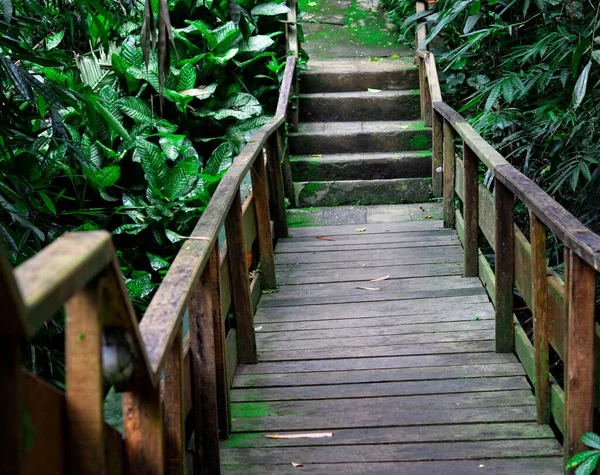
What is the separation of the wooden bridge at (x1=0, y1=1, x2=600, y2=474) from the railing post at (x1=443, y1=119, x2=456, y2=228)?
0.04 ft

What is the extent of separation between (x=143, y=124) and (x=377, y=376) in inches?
155

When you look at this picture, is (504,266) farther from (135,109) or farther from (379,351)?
(135,109)

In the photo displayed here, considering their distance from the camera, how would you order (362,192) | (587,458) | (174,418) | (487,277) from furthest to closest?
(362,192) < (487,277) < (587,458) < (174,418)

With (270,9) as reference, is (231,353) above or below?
below

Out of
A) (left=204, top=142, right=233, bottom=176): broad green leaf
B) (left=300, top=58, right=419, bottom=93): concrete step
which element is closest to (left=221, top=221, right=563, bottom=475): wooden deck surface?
(left=204, top=142, right=233, bottom=176): broad green leaf

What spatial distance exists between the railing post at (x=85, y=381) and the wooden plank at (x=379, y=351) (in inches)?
99.2

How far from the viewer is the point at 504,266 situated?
140 inches

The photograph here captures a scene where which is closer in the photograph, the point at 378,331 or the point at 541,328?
the point at 541,328

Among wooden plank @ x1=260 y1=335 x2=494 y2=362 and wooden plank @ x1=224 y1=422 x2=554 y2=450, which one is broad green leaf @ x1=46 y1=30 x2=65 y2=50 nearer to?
wooden plank @ x1=260 y1=335 x2=494 y2=362

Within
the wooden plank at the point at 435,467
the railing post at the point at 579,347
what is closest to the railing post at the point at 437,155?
the wooden plank at the point at 435,467

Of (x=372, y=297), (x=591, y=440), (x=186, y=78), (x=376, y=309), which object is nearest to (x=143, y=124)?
(x=186, y=78)

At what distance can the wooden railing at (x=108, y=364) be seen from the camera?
34.7 inches

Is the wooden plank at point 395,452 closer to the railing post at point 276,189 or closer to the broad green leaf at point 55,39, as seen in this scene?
the railing post at point 276,189

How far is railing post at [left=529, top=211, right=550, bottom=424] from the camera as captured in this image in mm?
2891
